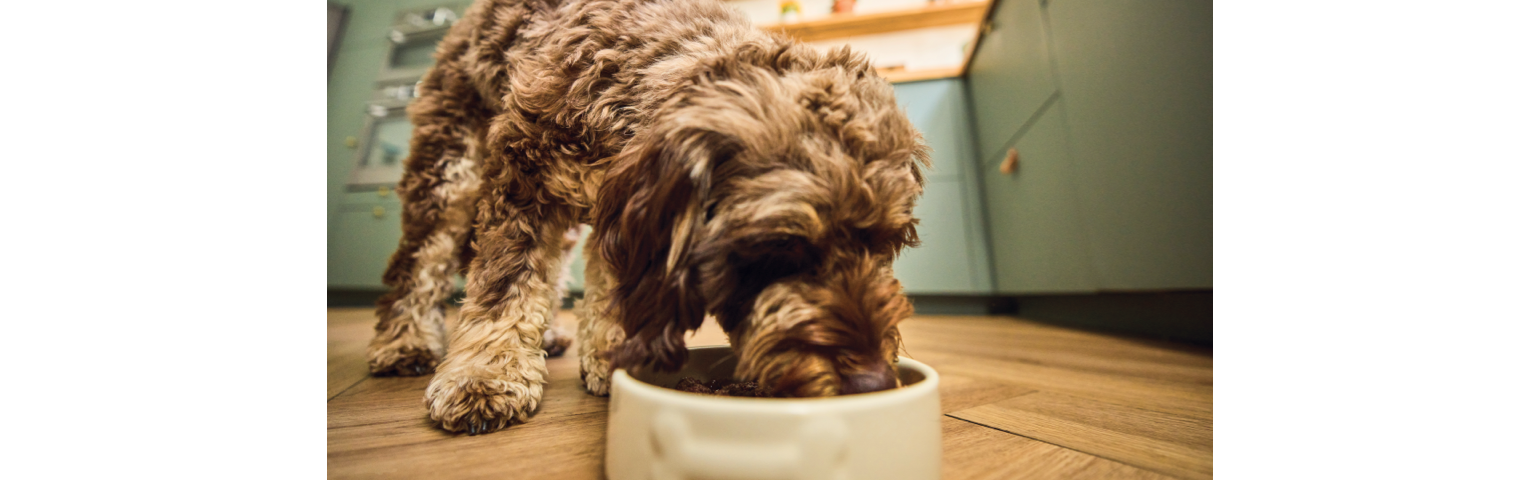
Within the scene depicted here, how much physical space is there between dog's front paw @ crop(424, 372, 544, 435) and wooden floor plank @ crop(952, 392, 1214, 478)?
0.87 meters

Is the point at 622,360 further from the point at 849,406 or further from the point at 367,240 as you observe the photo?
the point at 367,240

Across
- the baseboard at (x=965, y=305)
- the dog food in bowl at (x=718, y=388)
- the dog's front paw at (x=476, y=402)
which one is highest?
the dog food in bowl at (x=718, y=388)

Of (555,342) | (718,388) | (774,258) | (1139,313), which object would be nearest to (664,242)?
(774,258)

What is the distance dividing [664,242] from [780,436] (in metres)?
0.39

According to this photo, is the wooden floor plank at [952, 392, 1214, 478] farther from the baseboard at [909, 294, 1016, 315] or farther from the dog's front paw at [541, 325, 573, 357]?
the baseboard at [909, 294, 1016, 315]

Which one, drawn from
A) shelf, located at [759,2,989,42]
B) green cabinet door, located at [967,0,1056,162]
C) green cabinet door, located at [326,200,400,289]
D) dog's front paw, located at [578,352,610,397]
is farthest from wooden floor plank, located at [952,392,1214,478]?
green cabinet door, located at [326,200,400,289]

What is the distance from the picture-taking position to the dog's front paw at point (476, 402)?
1030mm

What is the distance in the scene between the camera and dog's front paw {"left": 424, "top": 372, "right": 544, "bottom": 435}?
1030 mm

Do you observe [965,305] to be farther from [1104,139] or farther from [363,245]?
[363,245]

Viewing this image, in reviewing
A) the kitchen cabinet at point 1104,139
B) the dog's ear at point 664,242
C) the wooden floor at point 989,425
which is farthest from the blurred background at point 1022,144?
the wooden floor at point 989,425

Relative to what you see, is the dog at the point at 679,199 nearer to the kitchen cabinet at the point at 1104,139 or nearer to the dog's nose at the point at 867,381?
the dog's nose at the point at 867,381

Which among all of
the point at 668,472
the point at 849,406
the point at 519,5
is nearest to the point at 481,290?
the point at 519,5

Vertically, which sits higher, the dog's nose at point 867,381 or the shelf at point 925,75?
the shelf at point 925,75
